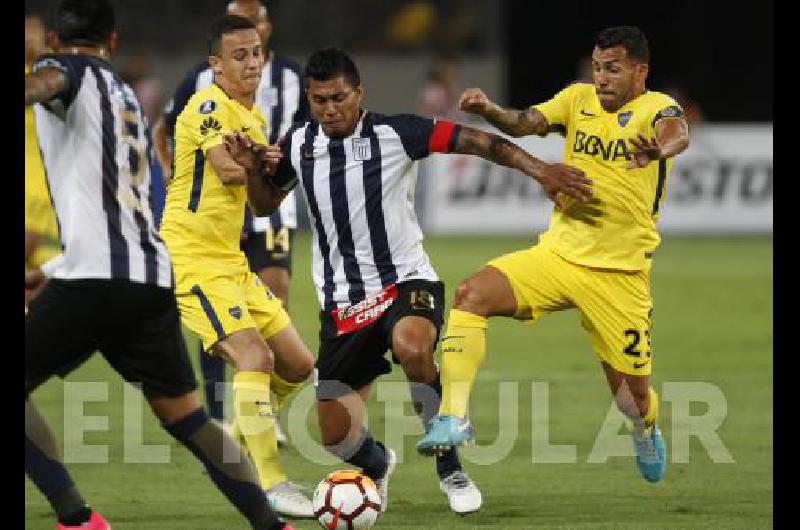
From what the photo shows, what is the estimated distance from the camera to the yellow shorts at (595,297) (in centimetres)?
814

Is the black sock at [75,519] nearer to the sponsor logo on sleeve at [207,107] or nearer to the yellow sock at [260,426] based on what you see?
the yellow sock at [260,426]

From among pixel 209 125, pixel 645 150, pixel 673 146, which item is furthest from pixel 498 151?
pixel 209 125

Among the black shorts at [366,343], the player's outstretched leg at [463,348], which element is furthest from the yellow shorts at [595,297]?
the black shorts at [366,343]

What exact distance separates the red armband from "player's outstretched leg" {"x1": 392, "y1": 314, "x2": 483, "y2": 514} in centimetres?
73

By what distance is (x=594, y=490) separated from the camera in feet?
26.8

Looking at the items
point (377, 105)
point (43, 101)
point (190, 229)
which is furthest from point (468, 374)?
point (377, 105)

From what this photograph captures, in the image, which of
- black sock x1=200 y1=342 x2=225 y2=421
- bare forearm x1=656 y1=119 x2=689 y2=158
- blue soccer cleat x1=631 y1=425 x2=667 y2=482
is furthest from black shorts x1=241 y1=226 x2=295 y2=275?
bare forearm x1=656 y1=119 x2=689 y2=158

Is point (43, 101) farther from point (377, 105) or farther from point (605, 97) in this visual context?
point (377, 105)

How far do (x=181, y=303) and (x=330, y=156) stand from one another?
1.11 metres

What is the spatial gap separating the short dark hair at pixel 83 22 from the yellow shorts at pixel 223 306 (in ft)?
5.44

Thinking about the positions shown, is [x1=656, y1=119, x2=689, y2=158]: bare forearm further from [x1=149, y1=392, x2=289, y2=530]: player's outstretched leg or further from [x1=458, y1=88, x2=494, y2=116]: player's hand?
[x1=149, y1=392, x2=289, y2=530]: player's outstretched leg

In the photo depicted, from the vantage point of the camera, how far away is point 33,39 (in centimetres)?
1148

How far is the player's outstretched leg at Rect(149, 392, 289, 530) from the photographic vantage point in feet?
21.6

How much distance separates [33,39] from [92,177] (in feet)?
17.4
